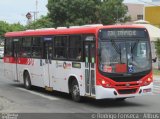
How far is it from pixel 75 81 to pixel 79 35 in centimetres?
166

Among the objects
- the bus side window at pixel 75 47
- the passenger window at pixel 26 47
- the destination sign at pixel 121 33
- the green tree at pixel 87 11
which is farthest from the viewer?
the green tree at pixel 87 11

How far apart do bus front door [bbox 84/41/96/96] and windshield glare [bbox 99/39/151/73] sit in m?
0.40

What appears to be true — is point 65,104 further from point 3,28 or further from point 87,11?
point 3,28

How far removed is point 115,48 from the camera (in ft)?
52.0

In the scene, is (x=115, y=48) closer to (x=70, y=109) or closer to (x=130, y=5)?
(x=70, y=109)

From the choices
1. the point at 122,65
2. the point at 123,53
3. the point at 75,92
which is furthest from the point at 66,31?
the point at 122,65

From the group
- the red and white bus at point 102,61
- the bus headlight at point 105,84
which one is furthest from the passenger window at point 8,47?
the bus headlight at point 105,84

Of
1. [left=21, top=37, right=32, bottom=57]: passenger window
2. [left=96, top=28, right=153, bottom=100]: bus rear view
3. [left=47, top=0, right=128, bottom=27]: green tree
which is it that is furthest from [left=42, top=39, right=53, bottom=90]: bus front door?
[left=47, top=0, right=128, bottom=27]: green tree

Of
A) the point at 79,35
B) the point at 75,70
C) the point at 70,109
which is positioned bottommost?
the point at 70,109

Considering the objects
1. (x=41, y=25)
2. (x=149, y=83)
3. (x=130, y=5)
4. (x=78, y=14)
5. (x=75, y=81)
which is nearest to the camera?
(x=149, y=83)

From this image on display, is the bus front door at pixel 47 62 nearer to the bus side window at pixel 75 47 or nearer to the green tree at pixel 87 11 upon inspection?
the bus side window at pixel 75 47

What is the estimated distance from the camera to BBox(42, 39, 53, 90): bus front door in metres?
19.6

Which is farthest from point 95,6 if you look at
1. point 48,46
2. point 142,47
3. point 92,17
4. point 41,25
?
point 142,47

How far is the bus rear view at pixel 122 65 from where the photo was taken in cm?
1551
